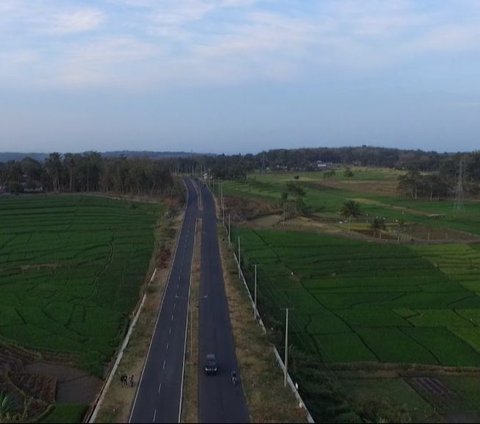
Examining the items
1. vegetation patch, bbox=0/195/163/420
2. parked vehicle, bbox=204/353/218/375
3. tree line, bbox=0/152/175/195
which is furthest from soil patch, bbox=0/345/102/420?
tree line, bbox=0/152/175/195

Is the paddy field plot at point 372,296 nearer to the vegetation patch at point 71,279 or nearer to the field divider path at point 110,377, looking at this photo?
the field divider path at point 110,377

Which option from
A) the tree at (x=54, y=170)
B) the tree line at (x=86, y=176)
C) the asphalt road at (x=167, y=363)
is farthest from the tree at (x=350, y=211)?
the tree at (x=54, y=170)

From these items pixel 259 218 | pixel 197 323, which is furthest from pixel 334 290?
pixel 259 218

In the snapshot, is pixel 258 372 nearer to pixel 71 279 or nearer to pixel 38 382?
pixel 38 382

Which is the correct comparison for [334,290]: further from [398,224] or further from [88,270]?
[398,224]

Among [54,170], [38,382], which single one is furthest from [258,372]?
[54,170]

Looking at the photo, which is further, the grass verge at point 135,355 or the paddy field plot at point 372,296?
the paddy field plot at point 372,296

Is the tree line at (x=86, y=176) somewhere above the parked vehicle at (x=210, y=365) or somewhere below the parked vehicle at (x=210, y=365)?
above
